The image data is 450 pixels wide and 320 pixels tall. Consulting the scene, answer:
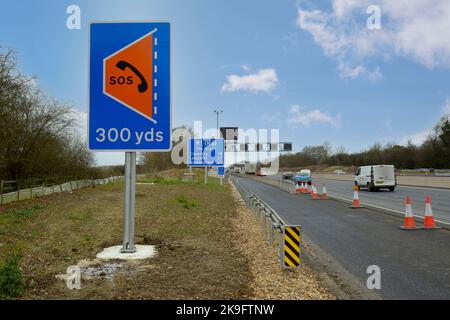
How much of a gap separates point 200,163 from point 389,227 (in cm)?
2720

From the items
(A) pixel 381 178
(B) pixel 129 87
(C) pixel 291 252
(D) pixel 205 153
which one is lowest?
(C) pixel 291 252

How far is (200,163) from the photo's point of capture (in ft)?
127

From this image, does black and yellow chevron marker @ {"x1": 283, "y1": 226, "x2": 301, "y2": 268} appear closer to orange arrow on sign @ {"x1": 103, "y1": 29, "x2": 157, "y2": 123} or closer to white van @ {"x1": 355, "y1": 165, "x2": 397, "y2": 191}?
orange arrow on sign @ {"x1": 103, "y1": 29, "x2": 157, "y2": 123}

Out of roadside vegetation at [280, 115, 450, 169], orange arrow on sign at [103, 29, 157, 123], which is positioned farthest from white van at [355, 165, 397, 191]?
roadside vegetation at [280, 115, 450, 169]

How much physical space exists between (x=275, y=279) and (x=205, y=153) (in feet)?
107

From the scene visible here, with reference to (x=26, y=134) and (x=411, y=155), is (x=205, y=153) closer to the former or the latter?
(x=26, y=134)

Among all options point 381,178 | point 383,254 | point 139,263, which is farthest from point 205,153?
point 139,263

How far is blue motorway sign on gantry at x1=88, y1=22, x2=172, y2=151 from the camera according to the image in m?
7.26

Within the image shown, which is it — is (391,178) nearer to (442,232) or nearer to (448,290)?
(442,232)

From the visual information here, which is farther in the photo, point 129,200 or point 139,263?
point 129,200

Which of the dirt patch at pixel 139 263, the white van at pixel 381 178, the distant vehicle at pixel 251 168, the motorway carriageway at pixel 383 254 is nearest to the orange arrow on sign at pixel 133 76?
the dirt patch at pixel 139 263

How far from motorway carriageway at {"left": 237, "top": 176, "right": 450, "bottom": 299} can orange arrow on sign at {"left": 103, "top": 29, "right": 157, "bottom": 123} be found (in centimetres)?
440

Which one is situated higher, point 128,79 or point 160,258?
point 128,79

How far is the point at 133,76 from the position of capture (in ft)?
23.9
